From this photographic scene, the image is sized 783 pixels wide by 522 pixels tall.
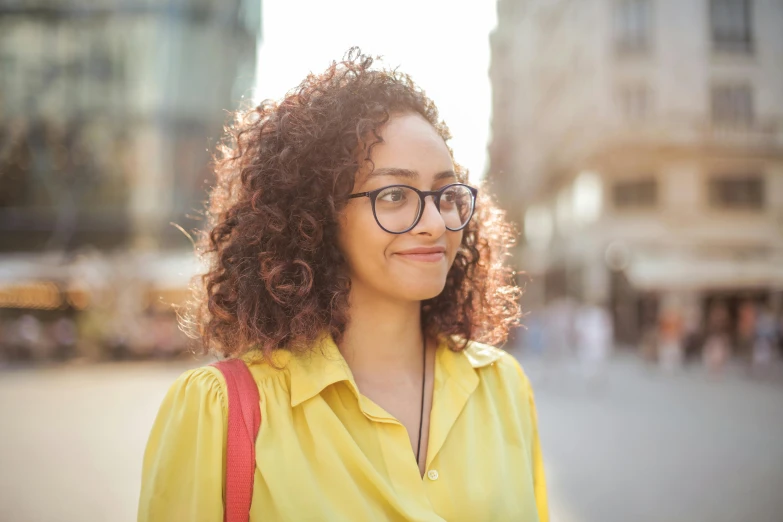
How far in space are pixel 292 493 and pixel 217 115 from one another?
29.5 metres

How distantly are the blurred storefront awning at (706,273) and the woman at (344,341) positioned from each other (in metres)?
20.8

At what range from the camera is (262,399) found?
66.9 inches

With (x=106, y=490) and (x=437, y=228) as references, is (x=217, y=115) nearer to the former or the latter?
(x=106, y=490)

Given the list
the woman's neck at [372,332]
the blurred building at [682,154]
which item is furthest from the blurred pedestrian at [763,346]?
the woman's neck at [372,332]

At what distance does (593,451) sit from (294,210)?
634 centimetres

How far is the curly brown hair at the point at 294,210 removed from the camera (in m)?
1.85

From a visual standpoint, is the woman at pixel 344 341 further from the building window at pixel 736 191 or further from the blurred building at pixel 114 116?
the building window at pixel 736 191

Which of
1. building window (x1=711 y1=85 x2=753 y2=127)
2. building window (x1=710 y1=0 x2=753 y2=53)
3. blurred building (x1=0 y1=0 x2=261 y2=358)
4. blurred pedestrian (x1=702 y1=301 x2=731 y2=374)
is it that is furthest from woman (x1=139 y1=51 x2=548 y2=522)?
building window (x1=710 y1=0 x2=753 y2=53)

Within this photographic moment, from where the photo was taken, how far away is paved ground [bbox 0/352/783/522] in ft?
17.0

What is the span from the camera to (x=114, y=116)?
27.6 m

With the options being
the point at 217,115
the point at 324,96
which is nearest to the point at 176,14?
the point at 217,115

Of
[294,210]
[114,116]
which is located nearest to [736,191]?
[294,210]

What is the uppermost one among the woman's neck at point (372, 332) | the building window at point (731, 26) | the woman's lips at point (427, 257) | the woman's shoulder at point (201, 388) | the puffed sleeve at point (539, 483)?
the building window at point (731, 26)

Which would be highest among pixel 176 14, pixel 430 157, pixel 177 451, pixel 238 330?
pixel 176 14
